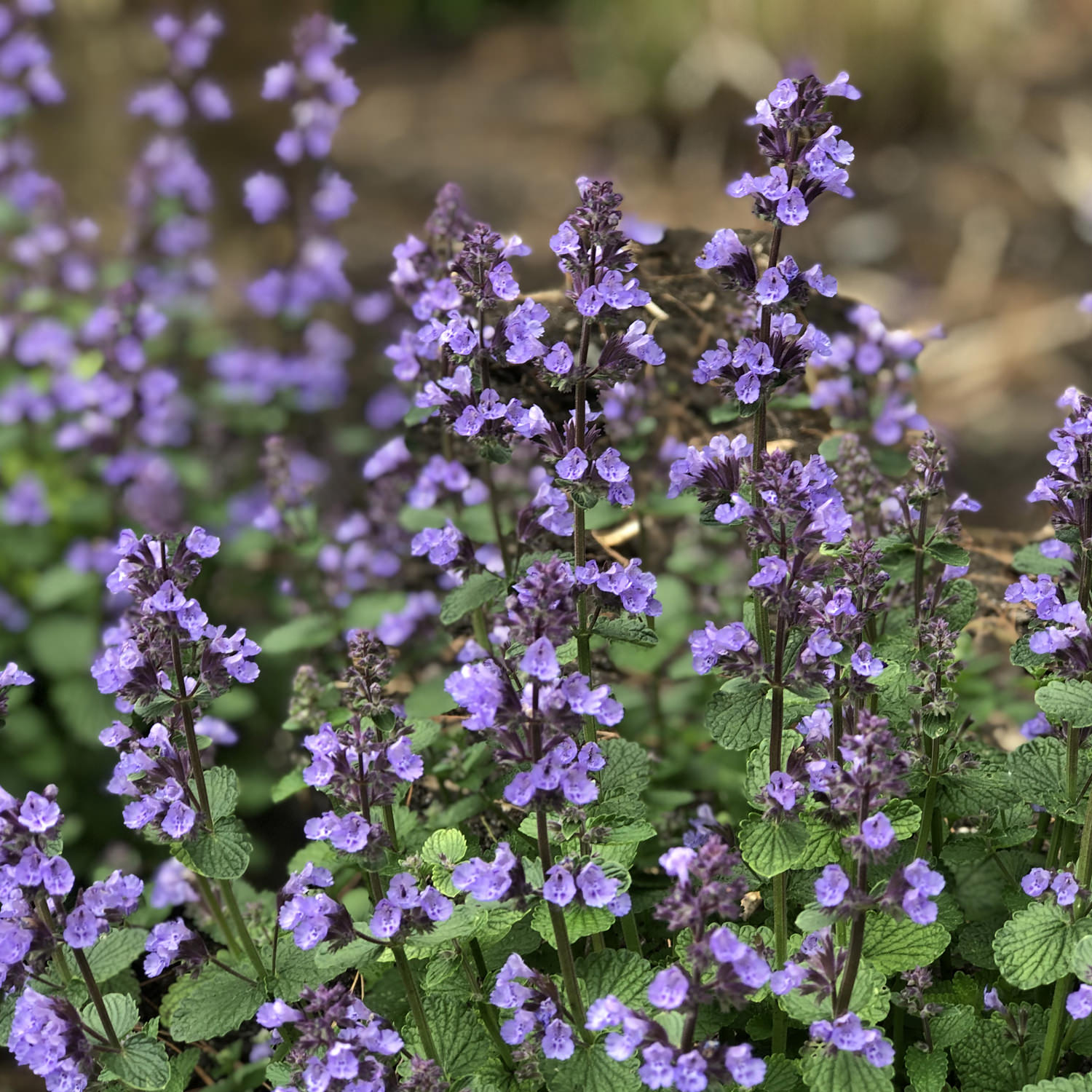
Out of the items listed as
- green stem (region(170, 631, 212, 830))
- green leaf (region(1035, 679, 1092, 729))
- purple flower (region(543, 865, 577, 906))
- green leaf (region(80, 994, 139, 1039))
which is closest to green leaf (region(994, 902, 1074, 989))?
green leaf (region(1035, 679, 1092, 729))

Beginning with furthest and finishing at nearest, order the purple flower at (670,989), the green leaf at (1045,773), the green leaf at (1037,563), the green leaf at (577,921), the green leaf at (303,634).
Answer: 1. the green leaf at (303,634)
2. the green leaf at (1037,563)
3. the green leaf at (1045,773)
4. the green leaf at (577,921)
5. the purple flower at (670,989)

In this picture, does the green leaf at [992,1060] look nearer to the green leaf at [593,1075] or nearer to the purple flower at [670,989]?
the green leaf at [593,1075]

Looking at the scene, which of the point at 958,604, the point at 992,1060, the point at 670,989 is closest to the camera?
the point at 670,989

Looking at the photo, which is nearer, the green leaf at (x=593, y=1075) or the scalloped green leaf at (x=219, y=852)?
the green leaf at (x=593, y=1075)

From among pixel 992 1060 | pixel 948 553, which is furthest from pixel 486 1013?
pixel 948 553

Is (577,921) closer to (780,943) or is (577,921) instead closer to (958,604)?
(780,943)

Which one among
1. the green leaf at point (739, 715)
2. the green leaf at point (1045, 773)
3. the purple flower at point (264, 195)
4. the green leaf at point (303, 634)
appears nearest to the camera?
the green leaf at point (739, 715)

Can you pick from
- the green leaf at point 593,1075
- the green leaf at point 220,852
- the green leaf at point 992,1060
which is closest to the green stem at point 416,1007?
the green leaf at point 593,1075

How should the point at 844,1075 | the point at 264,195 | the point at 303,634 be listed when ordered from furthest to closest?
1. the point at 264,195
2. the point at 303,634
3. the point at 844,1075

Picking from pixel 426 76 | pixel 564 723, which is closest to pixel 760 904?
pixel 564 723
